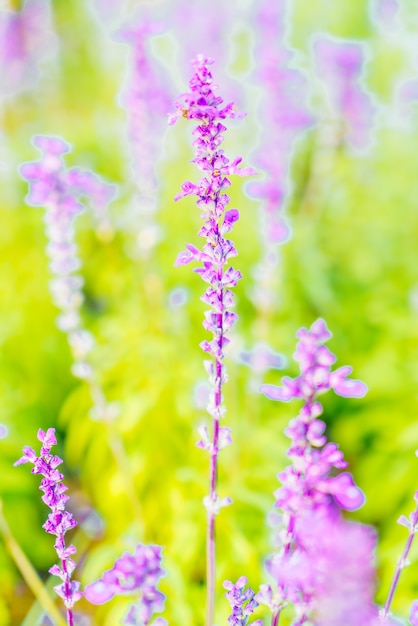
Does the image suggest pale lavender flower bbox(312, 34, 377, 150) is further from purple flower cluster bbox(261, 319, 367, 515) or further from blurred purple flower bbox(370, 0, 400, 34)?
blurred purple flower bbox(370, 0, 400, 34)

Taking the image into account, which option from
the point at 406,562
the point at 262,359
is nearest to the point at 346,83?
A: the point at 262,359

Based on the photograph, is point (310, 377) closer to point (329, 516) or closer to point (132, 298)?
point (329, 516)

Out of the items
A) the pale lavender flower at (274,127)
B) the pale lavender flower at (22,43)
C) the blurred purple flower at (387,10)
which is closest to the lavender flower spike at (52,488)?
the pale lavender flower at (274,127)

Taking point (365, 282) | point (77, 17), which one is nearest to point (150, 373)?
point (365, 282)

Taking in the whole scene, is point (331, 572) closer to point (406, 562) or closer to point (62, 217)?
point (406, 562)

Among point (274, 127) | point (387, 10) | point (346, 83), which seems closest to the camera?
point (274, 127)

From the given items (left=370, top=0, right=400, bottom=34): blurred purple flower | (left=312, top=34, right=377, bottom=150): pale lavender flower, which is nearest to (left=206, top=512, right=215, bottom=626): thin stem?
(left=312, top=34, right=377, bottom=150): pale lavender flower
